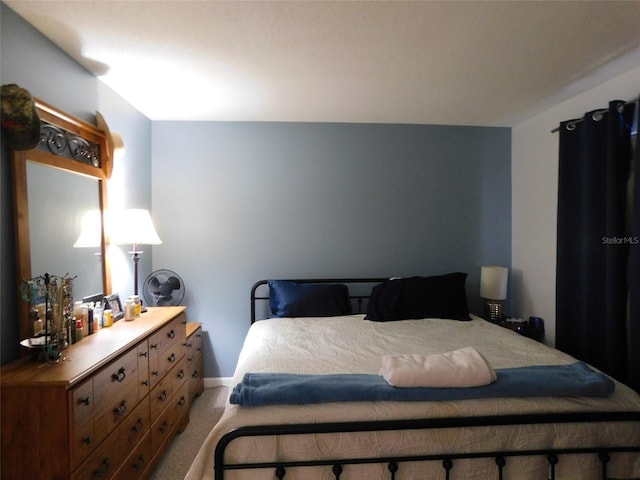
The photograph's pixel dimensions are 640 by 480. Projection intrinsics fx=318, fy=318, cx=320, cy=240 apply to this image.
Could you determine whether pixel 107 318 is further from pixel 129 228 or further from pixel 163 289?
pixel 163 289

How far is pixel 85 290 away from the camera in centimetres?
200

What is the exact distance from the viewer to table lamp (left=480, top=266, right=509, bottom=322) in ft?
9.54

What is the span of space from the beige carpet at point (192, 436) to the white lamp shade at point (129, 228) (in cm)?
144

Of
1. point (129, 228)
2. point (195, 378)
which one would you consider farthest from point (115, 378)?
point (195, 378)

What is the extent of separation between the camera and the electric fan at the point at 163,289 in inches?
108

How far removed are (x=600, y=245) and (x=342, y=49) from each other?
211 cm

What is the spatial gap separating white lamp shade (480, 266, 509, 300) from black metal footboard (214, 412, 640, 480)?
1665mm

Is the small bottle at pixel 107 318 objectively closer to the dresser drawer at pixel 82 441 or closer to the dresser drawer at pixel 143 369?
the dresser drawer at pixel 143 369

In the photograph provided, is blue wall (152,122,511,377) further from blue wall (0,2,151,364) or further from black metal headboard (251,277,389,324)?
blue wall (0,2,151,364)

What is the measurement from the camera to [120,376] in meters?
1.60

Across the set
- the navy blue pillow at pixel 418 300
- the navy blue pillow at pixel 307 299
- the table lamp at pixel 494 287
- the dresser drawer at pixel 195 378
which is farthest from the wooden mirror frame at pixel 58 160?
the table lamp at pixel 494 287

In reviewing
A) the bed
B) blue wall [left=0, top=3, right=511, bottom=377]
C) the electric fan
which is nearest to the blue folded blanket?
the bed

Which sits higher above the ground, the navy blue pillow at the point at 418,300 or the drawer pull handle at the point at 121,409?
the navy blue pillow at the point at 418,300

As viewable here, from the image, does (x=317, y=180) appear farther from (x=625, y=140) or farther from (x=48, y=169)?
(x=625, y=140)
